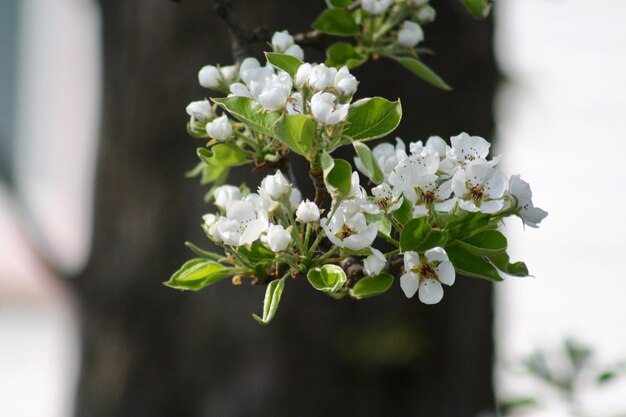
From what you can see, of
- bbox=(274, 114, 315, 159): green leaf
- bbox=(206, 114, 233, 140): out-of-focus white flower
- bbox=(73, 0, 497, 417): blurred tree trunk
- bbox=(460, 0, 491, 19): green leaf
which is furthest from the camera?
bbox=(73, 0, 497, 417): blurred tree trunk

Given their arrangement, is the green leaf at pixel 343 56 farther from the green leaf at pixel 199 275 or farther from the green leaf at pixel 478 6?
the green leaf at pixel 199 275

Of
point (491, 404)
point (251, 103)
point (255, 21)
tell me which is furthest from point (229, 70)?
point (491, 404)

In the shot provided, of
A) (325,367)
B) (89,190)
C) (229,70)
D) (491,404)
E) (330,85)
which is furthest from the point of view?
(89,190)

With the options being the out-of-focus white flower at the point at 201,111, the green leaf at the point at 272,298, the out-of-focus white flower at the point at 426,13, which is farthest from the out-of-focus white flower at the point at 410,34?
the green leaf at the point at 272,298

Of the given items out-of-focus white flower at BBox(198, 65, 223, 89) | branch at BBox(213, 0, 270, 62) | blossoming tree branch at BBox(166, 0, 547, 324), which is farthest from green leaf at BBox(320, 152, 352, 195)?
branch at BBox(213, 0, 270, 62)

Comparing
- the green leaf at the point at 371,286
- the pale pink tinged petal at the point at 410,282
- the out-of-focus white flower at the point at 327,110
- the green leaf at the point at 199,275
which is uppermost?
the out-of-focus white flower at the point at 327,110

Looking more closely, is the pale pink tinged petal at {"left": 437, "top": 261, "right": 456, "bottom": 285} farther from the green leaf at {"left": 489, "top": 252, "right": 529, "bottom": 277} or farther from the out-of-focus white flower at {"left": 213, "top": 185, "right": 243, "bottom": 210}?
the out-of-focus white flower at {"left": 213, "top": 185, "right": 243, "bottom": 210}

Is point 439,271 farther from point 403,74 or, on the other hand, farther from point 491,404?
point 491,404
